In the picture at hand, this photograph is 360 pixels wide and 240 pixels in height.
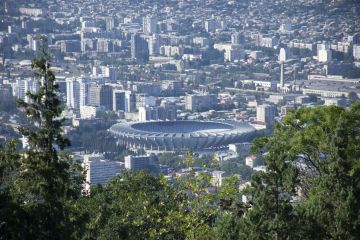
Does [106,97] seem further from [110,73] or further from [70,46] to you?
[70,46]

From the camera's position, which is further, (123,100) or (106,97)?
(106,97)

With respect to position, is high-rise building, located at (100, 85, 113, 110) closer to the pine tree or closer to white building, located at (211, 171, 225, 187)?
white building, located at (211, 171, 225, 187)

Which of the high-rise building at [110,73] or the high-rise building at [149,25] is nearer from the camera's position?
the high-rise building at [110,73]

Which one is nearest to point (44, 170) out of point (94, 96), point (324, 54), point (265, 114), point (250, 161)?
point (250, 161)

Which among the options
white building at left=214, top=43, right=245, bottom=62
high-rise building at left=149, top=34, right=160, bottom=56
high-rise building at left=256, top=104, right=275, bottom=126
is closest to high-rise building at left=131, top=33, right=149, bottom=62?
high-rise building at left=149, top=34, right=160, bottom=56

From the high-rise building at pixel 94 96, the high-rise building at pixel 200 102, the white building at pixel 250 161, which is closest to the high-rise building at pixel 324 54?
the high-rise building at pixel 200 102

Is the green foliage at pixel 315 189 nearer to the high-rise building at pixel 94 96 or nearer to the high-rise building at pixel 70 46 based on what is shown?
the high-rise building at pixel 94 96
